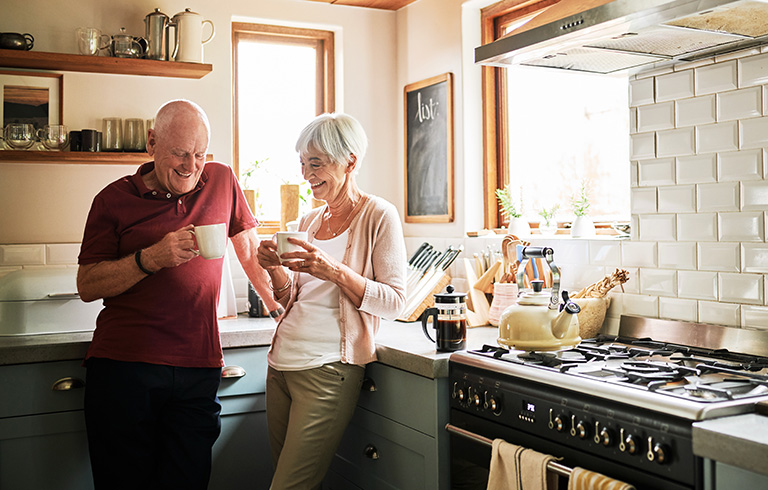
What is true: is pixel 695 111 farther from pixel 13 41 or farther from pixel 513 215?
pixel 13 41

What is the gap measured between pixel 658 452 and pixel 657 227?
1.07 metres

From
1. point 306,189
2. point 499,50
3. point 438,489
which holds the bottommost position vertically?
point 438,489

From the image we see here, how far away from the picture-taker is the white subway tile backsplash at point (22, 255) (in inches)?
116

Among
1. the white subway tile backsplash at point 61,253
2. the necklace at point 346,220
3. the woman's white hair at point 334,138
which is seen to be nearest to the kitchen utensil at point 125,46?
the white subway tile backsplash at point 61,253

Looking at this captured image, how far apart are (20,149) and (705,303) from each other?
2571 millimetres

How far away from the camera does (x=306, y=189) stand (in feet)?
12.0

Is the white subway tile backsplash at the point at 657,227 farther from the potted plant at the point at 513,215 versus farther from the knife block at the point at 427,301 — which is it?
the knife block at the point at 427,301

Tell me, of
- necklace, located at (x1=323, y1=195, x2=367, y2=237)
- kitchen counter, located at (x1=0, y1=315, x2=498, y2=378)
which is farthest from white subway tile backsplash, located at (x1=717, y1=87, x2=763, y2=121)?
necklace, located at (x1=323, y1=195, x2=367, y2=237)

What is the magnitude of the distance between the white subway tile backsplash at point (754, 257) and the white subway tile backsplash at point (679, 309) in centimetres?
21

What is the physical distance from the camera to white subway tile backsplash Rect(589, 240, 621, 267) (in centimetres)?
252

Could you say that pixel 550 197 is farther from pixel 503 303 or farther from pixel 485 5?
pixel 485 5

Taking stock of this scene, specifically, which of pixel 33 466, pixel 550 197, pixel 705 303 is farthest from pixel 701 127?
pixel 33 466

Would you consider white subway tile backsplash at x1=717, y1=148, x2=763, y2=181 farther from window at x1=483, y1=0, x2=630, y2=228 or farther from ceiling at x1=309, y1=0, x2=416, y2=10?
ceiling at x1=309, y1=0, x2=416, y2=10

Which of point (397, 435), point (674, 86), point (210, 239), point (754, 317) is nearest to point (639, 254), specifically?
point (754, 317)
